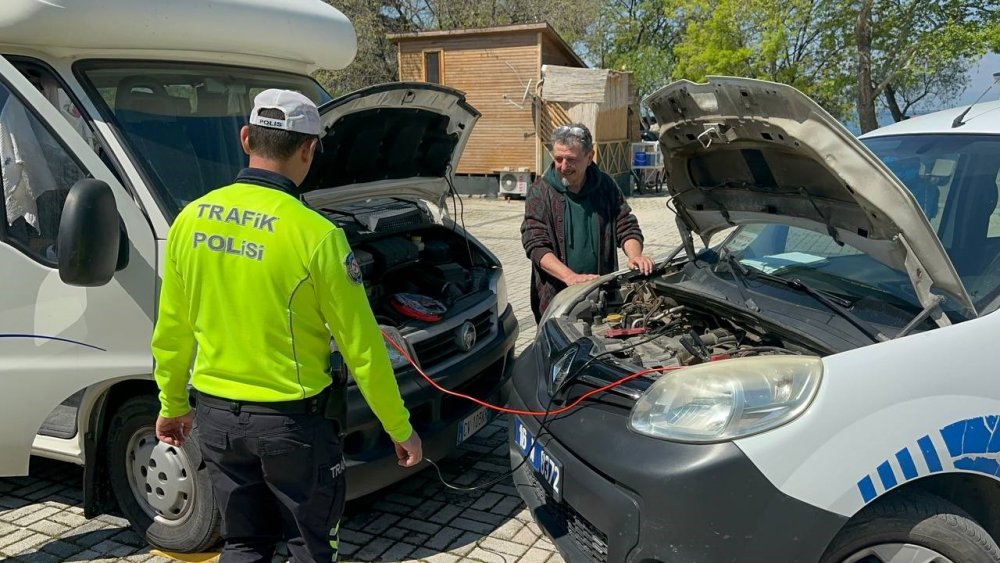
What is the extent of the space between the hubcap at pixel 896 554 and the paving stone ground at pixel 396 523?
57.1 inches

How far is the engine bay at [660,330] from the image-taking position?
117 inches

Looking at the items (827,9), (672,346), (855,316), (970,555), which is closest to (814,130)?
(855,316)

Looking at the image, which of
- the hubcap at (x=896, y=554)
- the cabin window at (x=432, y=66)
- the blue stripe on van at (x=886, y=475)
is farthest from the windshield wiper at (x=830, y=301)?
the cabin window at (x=432, y=66)

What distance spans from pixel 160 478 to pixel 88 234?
1.19 metres

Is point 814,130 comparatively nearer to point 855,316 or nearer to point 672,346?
point 855,316

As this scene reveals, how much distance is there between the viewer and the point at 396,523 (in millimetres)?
3760

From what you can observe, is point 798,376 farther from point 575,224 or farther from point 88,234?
point 88,234

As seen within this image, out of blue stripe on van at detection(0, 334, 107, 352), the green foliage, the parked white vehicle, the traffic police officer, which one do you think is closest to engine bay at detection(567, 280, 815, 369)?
the parked white vehicle

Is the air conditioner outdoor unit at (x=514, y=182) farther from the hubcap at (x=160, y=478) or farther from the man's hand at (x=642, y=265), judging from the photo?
the hubcap at (x=160, y=478)

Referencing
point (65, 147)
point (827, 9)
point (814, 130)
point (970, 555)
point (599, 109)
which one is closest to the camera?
point (970, 555)

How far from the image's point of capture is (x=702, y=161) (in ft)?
11.9

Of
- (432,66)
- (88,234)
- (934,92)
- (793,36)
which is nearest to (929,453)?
(88,234)

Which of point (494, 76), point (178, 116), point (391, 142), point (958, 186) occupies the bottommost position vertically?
point (958, 186)

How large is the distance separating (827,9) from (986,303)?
70.9 ft
